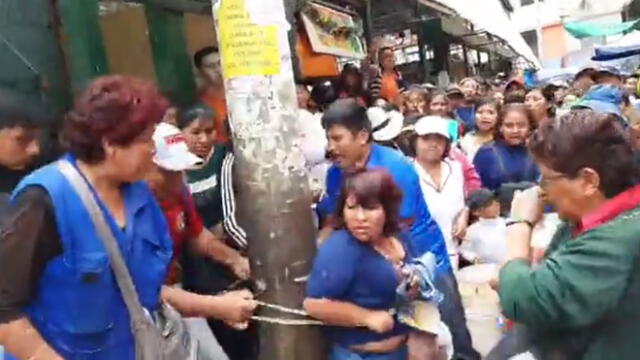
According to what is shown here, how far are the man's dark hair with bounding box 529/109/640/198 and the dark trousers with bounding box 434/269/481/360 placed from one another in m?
1.95

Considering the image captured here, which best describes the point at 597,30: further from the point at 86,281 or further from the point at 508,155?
the point at 86,281

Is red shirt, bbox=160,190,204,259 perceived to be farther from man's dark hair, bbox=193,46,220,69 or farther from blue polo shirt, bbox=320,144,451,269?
man's dark hair, bbox=193,46,220,69

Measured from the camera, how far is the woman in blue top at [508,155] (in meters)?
6.23

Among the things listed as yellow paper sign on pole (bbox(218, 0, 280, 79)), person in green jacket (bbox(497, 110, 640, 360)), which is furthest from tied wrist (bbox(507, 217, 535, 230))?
yellow paper sign on pole (bbox(218, 0, 280, 79))

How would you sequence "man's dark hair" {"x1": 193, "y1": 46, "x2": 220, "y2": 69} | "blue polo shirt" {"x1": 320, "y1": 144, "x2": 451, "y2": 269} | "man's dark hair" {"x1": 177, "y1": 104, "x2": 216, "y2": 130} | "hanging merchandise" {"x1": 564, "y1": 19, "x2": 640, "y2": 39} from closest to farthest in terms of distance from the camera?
1. "blue polo shirt" {"x1": 320, "y1": 144, "x2": 451, "y2": 269}
2. "man's dark hair" {"x1": 177, "y1": 104, "x2": 216, "y2": 130}
3. "man's dark hair" {"x1": 193, "y1": 46, "x2": 220, "y2": 69}
4. "hanging merchandise" {"x1": 564, "y1": 19, "x2": 640, "y2": 39}

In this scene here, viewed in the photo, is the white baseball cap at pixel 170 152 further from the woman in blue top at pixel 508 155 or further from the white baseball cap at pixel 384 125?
the woman in blue top at pixel 508 155

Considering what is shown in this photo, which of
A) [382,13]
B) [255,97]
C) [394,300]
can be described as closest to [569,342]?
[394,300]

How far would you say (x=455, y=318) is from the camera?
167 inches

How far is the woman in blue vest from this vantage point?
8.32ft

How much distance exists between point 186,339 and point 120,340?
1.27 ft

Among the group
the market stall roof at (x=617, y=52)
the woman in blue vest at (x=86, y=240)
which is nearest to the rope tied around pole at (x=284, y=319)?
the woman in blue vest at (x=86, y=240)

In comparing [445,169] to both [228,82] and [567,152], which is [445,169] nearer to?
[228,82]

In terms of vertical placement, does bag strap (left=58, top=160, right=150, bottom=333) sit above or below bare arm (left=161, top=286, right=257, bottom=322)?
above

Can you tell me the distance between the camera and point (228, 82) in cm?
305
